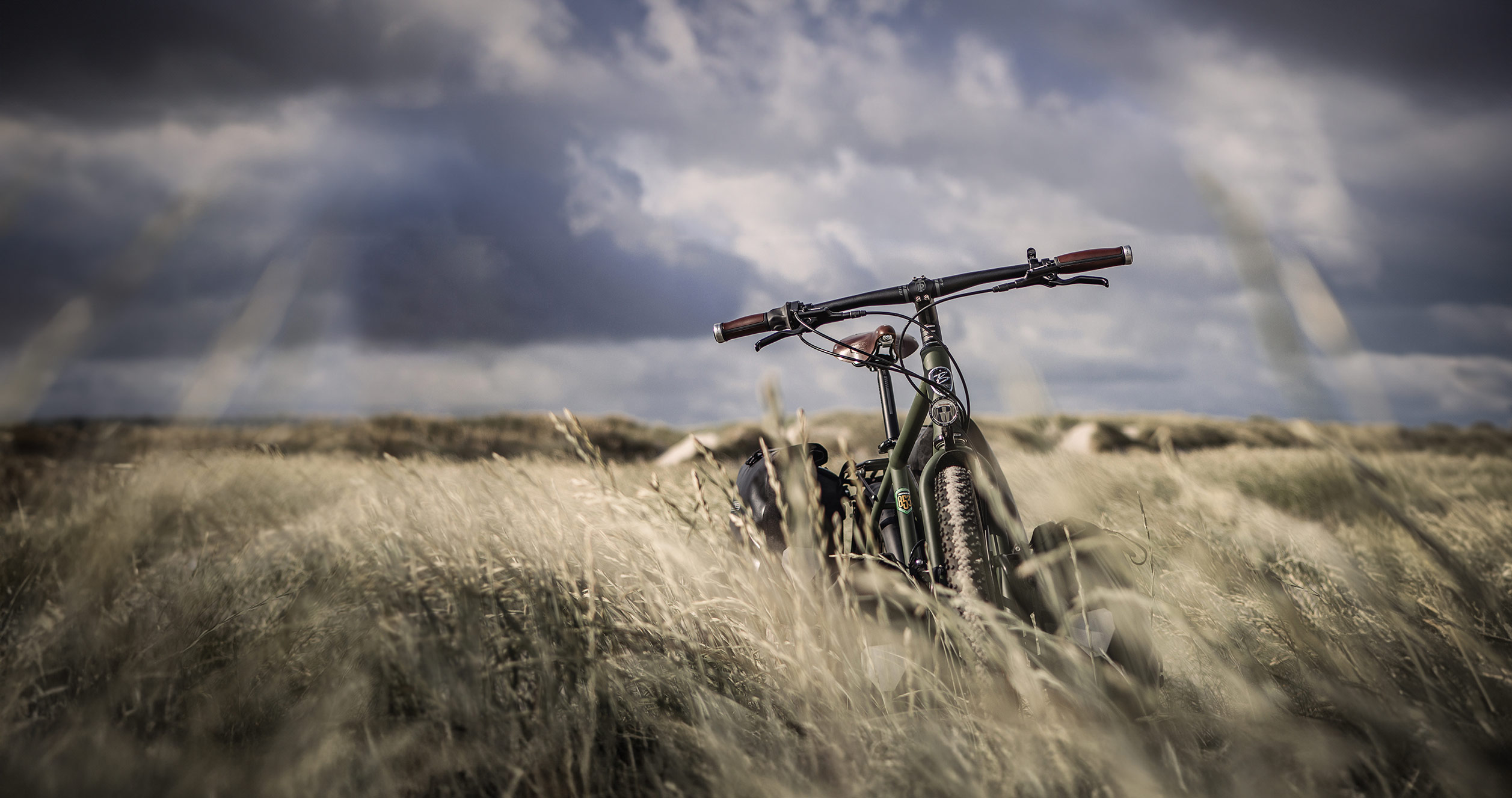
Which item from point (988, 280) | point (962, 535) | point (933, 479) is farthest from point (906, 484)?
point (988, 280)

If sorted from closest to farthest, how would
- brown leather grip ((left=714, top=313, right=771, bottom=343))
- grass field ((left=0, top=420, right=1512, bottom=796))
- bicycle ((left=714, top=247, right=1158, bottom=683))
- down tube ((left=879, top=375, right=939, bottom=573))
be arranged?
grass field ((left=0, top=420, right=1512, bottom=796)) < bicycle ((left=714, top=247, right=1158, bottom=683)) < down tube ((left=879, top=375, right=939, bottom=573)) < brown leather grip ((left=714, top=313, right=771, bottom=343))

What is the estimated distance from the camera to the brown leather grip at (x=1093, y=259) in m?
2.69

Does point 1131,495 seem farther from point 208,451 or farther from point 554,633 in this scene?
point 208,451

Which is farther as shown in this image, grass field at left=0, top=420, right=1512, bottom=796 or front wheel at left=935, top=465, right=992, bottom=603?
front wheel at left=935, top=465, right=992, bottom=603

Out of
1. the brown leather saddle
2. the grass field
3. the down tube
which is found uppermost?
the brown leather saddle

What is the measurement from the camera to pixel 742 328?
3.14 m

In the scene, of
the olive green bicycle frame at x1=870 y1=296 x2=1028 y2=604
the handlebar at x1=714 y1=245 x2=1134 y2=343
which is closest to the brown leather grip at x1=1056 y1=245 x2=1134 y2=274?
the handlebar at x1=714 y1=245 x2=1134 y2=343

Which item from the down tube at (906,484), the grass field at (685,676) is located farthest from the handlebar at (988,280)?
the grass field at (685,676)

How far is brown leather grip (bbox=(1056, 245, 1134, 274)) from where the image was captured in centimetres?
269

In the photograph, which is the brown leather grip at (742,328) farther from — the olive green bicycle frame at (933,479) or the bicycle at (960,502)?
the olive green bicycle frame at (933,479)

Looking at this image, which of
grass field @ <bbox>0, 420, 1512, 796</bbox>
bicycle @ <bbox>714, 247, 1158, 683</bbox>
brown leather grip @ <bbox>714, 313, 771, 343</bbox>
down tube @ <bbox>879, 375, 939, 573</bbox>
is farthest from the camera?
brown leather grip @ <bbox>714, 313, 771, 343</bbox>

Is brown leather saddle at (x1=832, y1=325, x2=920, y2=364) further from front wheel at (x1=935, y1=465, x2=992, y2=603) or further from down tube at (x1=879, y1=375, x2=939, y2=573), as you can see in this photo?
front wheel at (x1=935, y1=465, x2=992, y2=603)

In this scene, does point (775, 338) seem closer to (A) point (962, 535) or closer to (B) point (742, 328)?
(B) point (742, 328)

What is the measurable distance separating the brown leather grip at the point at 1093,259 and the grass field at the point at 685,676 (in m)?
0.77
